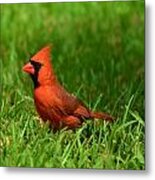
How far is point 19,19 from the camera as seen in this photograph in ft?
7.41

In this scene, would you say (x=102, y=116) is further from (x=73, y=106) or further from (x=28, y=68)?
(x=28, y=68)

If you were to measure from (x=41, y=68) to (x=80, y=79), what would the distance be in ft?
0.39

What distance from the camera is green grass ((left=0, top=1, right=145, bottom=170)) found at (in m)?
2.17

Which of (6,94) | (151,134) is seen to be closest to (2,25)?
(6,94)

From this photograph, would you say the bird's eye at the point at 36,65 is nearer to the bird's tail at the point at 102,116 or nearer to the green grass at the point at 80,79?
the green grass at the point at 80,79

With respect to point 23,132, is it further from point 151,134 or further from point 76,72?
point 151,134

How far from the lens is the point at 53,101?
7.25 feet

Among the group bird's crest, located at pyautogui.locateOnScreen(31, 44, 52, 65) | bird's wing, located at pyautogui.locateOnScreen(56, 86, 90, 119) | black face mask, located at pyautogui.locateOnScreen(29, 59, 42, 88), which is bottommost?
bird's wing, located at pyautogui.locateOnScreen(56, 86, 90, 119)

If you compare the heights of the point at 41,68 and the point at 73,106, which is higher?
the point at 41,68

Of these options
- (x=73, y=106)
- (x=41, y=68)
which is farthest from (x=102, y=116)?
(x=41, y=68)

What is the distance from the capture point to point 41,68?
221cm

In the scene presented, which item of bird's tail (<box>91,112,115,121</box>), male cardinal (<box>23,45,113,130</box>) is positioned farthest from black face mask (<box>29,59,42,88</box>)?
bird's tail (<box>91,112,115,121</box>)

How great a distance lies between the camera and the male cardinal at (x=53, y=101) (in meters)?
2.20

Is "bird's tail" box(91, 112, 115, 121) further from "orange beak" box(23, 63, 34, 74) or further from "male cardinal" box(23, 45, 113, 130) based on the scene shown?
→ "orange beak" box(23, 63, 34, 74)
